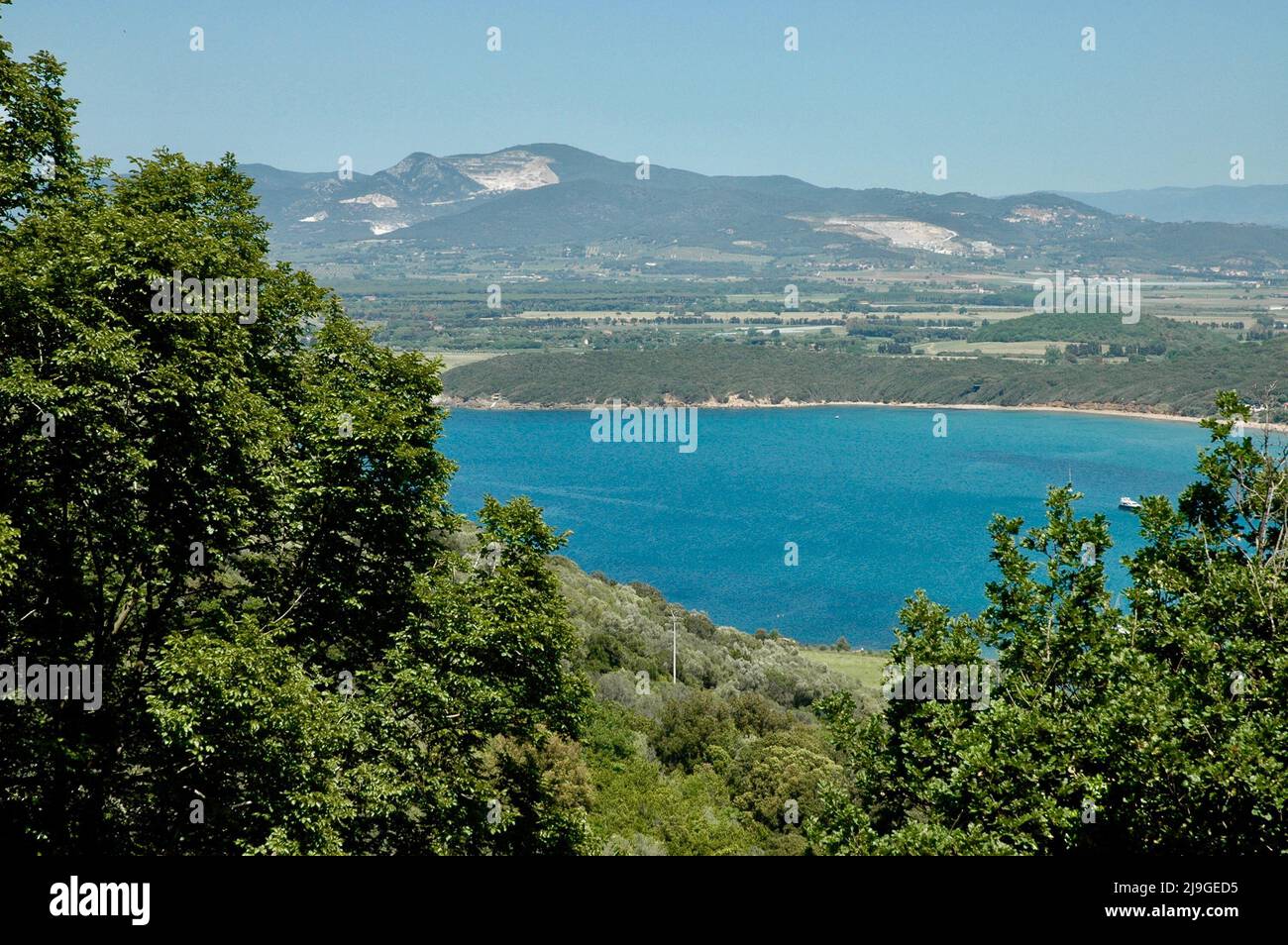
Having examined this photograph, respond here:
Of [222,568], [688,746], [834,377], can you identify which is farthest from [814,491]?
[222,568]

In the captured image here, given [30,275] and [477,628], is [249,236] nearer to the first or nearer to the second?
[30,275]

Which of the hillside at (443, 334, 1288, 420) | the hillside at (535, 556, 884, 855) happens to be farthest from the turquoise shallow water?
the hillside at (535, 556, 884, 855)

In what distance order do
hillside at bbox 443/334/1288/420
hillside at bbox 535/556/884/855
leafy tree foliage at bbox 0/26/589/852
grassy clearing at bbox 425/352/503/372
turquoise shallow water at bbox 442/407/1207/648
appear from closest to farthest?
leafy tree foliage at bbox 0/26/589/852
hillside at bbox 535/556/884/855
turquoise shallow water at bbox 442/407/1207/648
hillside at bbox 443/334/1288/420
grassy clearing at bbox 425/352/503/372

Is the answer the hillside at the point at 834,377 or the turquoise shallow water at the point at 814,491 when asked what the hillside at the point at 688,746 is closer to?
the turquoise shallow water at the point at 814,491

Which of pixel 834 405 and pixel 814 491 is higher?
pixel 834 405

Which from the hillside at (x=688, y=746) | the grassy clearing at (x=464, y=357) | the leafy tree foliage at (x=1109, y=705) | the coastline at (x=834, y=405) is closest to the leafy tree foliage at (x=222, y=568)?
the hillside at (x=688, y=746)

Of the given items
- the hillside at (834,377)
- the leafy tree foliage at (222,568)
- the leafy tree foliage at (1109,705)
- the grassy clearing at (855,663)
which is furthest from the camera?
the hillside at (834,377)

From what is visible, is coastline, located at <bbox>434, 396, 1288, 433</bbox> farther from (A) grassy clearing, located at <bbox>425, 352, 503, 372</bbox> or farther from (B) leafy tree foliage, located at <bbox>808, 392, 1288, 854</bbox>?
(B) leafy tree foliage, located at <bbox>808, 392, 1288, 854</bbox>

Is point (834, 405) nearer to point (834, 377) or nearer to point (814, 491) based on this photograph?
point (834, 377)
